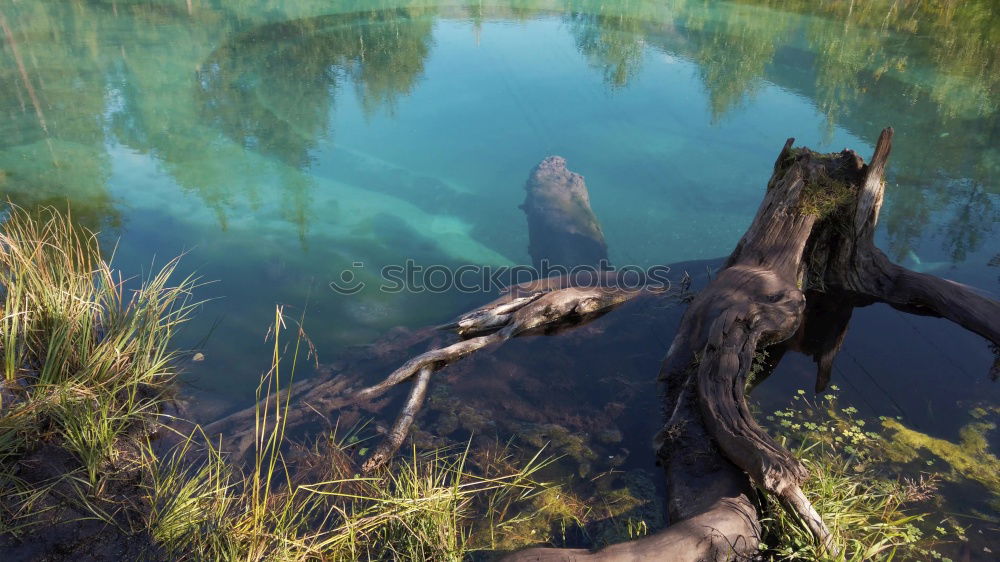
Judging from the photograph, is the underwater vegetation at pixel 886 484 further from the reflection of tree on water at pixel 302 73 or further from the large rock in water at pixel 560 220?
the reflection of tree on water at pixel 302 73

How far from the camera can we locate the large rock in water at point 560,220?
5.88 meters

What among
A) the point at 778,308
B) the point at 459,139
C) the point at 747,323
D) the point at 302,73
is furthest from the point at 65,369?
the point at 302,73

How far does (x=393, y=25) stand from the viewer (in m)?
12.7

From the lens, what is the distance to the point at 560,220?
624cm

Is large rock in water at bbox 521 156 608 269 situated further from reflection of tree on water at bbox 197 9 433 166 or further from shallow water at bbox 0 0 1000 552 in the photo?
reflection of tree on water at bbox 197 9 433 166

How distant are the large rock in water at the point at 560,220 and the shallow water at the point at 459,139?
0.42 meters

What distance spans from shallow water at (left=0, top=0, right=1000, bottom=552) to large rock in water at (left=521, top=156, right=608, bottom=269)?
16.4 inches

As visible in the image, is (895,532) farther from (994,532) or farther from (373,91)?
(373,91)

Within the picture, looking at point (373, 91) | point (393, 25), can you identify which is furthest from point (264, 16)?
point (373, 91)

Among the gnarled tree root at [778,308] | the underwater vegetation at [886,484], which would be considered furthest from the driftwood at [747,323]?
the underwater vegetation at [886,484]

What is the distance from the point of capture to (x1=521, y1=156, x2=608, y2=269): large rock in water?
5879 mm

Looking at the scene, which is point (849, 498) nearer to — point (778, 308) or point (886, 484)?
point (886, 484)

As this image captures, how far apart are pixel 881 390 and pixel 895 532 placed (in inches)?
52.5

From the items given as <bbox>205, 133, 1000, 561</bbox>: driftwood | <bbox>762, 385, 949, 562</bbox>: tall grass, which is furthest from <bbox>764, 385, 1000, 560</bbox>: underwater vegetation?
<bbox>205, 133, 1000, 561</bbox>: driftwood
